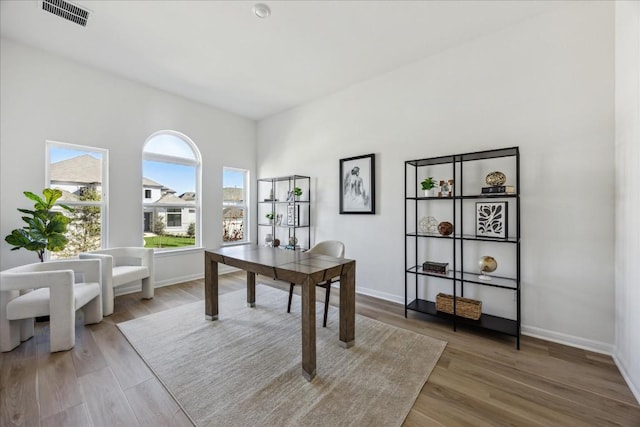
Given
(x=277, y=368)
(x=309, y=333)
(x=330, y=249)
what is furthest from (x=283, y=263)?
(x=330, y=249)

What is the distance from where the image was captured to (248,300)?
3.14 meters

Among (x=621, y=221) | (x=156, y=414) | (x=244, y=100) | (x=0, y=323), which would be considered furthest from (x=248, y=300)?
(x=621, y=221)

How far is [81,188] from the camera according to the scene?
336 cm

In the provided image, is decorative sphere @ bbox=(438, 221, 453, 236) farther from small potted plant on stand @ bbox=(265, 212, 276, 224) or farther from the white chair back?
small potted plant on stand @ bbox=(265, 212, 276, 224)

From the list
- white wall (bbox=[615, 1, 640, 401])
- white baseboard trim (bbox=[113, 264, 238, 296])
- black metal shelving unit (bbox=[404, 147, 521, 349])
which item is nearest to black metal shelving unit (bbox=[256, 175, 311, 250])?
white baseboard trim (bbox=[113, 264, 238, 296])

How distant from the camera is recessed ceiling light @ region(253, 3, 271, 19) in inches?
90.6

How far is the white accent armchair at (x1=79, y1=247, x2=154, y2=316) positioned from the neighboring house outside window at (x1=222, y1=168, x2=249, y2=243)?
1507mm

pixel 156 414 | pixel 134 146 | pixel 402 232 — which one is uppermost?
pixel 134 146

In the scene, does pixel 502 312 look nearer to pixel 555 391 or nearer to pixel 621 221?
→ pixel 555 391

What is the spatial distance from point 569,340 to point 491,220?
1193mm

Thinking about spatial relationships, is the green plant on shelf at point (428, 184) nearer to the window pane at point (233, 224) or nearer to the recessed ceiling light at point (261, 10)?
the recessed ceiling light at point (261, 10)

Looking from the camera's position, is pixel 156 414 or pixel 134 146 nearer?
pixel 156 414

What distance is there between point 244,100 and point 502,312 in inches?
178

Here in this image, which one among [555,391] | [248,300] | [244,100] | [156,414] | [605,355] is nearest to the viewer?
[156,414]
